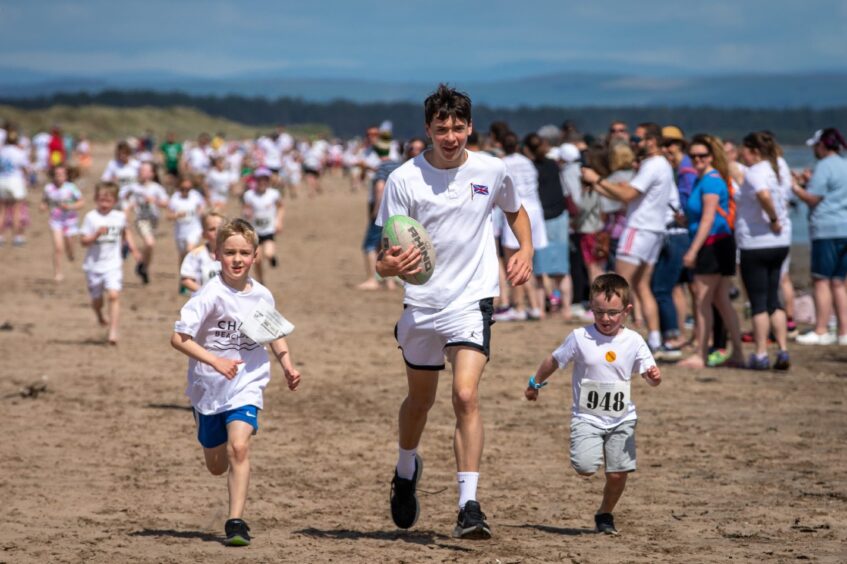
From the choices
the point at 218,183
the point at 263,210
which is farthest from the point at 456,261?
the point at 218,183

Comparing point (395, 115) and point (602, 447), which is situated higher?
point (395, 115)

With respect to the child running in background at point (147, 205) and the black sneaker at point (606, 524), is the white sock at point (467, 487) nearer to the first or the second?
the black sneaker at point (606, 524)

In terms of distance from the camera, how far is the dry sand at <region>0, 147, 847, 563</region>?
6980 mm

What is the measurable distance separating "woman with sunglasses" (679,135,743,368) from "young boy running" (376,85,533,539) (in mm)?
5424

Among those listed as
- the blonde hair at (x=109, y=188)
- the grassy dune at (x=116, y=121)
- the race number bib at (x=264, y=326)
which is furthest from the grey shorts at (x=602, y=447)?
the grassy dune at (x=116, y=121)

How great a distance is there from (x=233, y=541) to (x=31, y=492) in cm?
203

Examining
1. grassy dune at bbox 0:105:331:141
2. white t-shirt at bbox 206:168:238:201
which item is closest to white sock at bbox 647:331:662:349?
white t-shirt at bbox 206:168:238:201

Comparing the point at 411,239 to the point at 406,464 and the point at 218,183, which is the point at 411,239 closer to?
the point at 406,464

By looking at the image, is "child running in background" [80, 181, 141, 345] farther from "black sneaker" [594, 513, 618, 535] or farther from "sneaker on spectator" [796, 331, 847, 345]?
"black sneaker" [594, 513, 618, 535]

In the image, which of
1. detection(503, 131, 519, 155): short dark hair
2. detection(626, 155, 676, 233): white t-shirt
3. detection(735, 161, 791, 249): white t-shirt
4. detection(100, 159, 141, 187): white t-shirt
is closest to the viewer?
detection(735, 161, 791, 249): white t-shirt

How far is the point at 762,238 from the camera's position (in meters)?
12.5

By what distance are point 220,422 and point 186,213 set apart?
11.9 metres

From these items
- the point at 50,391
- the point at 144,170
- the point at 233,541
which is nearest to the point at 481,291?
the point at 233,541

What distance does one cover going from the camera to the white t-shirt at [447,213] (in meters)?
6.90
